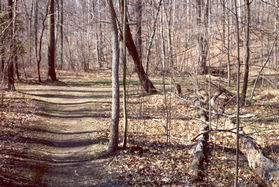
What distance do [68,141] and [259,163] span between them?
19.3 feet

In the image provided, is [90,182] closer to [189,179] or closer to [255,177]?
[189,179]

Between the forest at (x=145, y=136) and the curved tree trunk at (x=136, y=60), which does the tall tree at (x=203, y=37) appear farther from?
the curved tree trunk at (x=136, y=60)

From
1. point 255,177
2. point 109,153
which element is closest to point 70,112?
point 109,153

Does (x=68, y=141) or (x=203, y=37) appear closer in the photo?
(x=203, y=37)

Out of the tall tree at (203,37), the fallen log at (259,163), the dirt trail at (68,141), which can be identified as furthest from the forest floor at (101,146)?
the tall tree at (203,37)

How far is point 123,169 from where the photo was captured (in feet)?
23.5

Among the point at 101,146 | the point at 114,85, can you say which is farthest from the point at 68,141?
the point at 114,85

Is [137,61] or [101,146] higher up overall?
[137,61]

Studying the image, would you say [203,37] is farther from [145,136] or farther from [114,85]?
[145,136]

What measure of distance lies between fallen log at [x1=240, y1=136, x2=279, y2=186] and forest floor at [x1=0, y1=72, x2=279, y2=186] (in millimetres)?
225

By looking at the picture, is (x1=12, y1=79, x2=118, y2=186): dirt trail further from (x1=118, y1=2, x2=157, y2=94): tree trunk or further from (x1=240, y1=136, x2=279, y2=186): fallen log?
(x1=240, y1=136, x2=279, y2=186): fallen log

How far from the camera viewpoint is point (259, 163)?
6.86 m

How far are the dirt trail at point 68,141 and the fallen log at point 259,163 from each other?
141 inches

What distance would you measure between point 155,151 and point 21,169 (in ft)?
12.4
